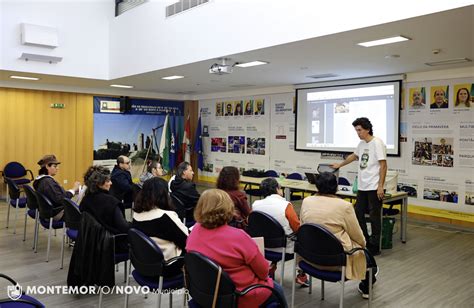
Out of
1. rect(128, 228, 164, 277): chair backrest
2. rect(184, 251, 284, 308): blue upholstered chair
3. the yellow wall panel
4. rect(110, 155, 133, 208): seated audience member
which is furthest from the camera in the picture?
the yellow wall panel

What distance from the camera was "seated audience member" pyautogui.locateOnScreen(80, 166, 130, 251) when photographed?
3379 millimetres

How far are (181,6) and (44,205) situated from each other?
12.5 feet

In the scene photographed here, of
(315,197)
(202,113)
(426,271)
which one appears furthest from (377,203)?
(202,113)

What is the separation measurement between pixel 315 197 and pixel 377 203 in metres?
2.06

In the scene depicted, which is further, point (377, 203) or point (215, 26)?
point (215, 26)

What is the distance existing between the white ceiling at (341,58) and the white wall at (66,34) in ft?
1.37

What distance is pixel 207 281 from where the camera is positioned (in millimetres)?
2184

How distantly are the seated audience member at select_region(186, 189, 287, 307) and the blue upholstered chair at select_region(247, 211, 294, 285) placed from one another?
105 centimetres

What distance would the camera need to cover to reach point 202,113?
1169 centimetres

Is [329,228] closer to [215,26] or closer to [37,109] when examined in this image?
[215,26]

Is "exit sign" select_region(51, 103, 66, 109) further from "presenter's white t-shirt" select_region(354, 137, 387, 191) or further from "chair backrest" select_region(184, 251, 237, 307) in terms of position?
"chair backrest" select_region(184, 251, 237, 307)

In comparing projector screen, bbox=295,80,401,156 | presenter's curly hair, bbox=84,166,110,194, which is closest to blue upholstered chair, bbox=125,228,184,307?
presenter's curly hair, bbox=84,166,110,194

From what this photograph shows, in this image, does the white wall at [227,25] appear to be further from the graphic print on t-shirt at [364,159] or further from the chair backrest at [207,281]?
the chair backrest at [207,281]

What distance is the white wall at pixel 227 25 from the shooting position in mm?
4125
